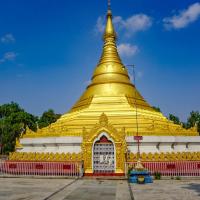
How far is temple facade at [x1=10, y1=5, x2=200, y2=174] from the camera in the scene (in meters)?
23.9

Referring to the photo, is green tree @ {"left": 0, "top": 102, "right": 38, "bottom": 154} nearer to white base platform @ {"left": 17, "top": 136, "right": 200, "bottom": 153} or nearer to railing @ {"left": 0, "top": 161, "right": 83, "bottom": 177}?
white base platform @ {"left": 17, "top": 136, "right": 200, "bottom": 153}

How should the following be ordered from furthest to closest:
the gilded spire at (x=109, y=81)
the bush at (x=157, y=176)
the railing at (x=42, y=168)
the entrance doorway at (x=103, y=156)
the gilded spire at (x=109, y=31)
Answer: the gilded spire at (x=109, y=31) → the gilded spire at (x=109, y=81) → the entrance doorway at (x=103, y=156) → the railing at (x=42, y=168) → the bush at (x=157, y=176)

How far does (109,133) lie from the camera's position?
24.1 m

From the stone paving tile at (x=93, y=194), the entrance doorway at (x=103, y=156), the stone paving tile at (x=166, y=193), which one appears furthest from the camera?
the entrance doorway at (x=103, y=156)

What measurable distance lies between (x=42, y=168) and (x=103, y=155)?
4771 millimetres

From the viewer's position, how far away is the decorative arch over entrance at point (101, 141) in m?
23.7

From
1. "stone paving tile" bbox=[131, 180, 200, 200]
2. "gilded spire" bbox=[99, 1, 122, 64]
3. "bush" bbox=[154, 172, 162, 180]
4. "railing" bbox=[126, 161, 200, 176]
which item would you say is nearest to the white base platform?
"railing" bbox=[126, 161, 200, 176]

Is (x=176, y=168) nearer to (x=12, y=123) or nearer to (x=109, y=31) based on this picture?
(x=109, y=31)

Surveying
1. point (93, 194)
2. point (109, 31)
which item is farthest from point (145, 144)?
point (109, 31)

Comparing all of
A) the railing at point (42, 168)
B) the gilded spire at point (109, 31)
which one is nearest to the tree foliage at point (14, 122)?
the gilded spire at point (109, 31)

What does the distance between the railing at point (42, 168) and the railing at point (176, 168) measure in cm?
527

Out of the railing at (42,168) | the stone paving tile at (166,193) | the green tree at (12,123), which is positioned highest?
the green tree at (12,123)

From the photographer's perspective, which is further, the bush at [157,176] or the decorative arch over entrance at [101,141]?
the decorative arch over entrance at [101,141]

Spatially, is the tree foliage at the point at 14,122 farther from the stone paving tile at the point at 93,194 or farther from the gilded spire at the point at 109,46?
the stone paving tile at the point at 93,194
